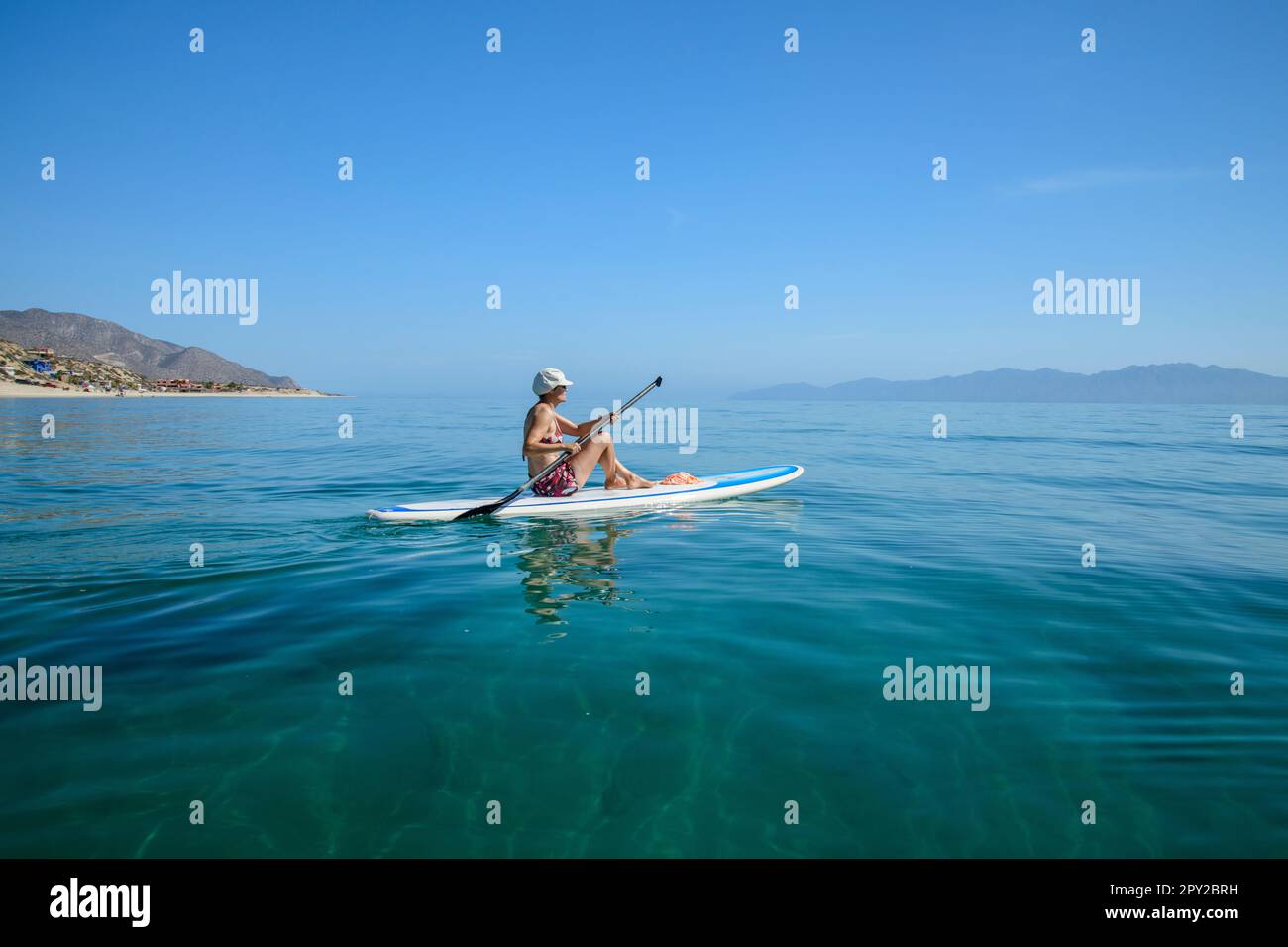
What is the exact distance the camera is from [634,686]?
471 centimetres

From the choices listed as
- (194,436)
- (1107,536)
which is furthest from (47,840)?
(194,436)

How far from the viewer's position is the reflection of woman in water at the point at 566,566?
21.8 feet

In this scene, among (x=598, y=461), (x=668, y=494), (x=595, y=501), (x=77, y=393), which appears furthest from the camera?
(x=77, y=393)

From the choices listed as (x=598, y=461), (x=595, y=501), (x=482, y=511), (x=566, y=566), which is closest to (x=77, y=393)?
(x=482, y=511)

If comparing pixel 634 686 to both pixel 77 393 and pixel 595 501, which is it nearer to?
pixel 595 501

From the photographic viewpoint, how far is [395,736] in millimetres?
4055

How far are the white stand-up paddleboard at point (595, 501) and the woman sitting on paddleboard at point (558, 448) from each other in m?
0.24

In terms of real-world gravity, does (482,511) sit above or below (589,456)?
below

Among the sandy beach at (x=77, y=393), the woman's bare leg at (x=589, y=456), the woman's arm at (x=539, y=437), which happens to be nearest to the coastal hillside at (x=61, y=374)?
the sandy beach at (x=77, y=393)

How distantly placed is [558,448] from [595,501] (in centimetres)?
106

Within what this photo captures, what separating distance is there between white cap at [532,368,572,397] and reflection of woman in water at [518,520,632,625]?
2038 mm

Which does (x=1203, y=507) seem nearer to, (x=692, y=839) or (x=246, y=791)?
(x=692, y=839)
